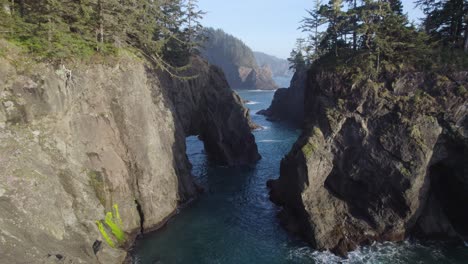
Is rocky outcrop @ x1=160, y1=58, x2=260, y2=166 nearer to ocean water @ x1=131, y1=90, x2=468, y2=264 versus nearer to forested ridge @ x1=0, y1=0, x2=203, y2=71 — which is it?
ocean water @ x1=131, y1=90, x2=468, y2=264

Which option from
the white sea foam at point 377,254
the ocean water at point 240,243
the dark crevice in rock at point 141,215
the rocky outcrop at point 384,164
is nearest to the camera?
the white sea foam at point 377,254

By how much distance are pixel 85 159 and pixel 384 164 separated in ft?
94.8

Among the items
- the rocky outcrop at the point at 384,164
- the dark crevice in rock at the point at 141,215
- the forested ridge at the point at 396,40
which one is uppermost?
the forested ridge at the point at 396,40

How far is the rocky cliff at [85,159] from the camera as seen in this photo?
23391 mm

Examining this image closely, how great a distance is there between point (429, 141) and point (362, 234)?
11391 millimetres

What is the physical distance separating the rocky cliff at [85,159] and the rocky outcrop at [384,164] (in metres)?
15.8

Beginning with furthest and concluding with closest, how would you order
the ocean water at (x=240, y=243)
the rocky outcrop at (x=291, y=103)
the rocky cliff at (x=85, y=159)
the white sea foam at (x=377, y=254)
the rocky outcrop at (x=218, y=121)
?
the rocky outcrop at (x=291, y=103) < the rocky outcrop at (x=218, y=121) < the ocean water at (x=240, y=243) < the white sea foam at (x=377, y=254) < the rocky cliff at (x=85, y=159)

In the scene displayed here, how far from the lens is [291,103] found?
10469 centimetres

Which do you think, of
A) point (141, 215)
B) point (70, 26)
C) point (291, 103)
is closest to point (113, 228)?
point (141, 215)

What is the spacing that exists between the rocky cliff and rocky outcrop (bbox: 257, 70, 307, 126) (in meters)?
61.6

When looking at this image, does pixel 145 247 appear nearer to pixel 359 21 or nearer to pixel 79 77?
pixel 79 77

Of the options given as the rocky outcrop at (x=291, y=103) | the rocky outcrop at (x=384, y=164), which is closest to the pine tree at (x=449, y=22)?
the rocky outcrop at (x=384, y=164)

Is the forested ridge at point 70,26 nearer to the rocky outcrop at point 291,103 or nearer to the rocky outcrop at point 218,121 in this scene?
the rocky outcrop at point 218,121

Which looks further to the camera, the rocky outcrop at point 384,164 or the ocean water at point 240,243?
the rocky outcrop at point 384,164
